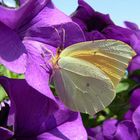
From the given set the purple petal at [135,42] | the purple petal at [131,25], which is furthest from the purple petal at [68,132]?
the purple petal at [131,25]

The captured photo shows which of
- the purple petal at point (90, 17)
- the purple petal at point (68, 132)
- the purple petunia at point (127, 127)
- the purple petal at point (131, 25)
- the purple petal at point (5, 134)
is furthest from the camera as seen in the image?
the purple petal at point (131, 25)

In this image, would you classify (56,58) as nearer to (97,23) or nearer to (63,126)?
(63,126)

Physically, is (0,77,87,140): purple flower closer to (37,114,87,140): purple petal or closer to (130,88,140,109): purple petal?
(37,114,87,140): purple petal

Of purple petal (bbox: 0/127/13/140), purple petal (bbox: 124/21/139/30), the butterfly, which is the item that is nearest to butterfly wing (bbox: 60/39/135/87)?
the butterfly

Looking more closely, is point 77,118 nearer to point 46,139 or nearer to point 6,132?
point 46,139

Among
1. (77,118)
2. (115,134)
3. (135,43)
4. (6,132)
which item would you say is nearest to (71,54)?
(77,118)

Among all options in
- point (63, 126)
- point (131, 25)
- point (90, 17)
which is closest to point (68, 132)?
point (63, 126)

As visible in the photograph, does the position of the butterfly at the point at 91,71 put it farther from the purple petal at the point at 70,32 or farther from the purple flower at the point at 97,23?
the purple flower at the point at 97,23
